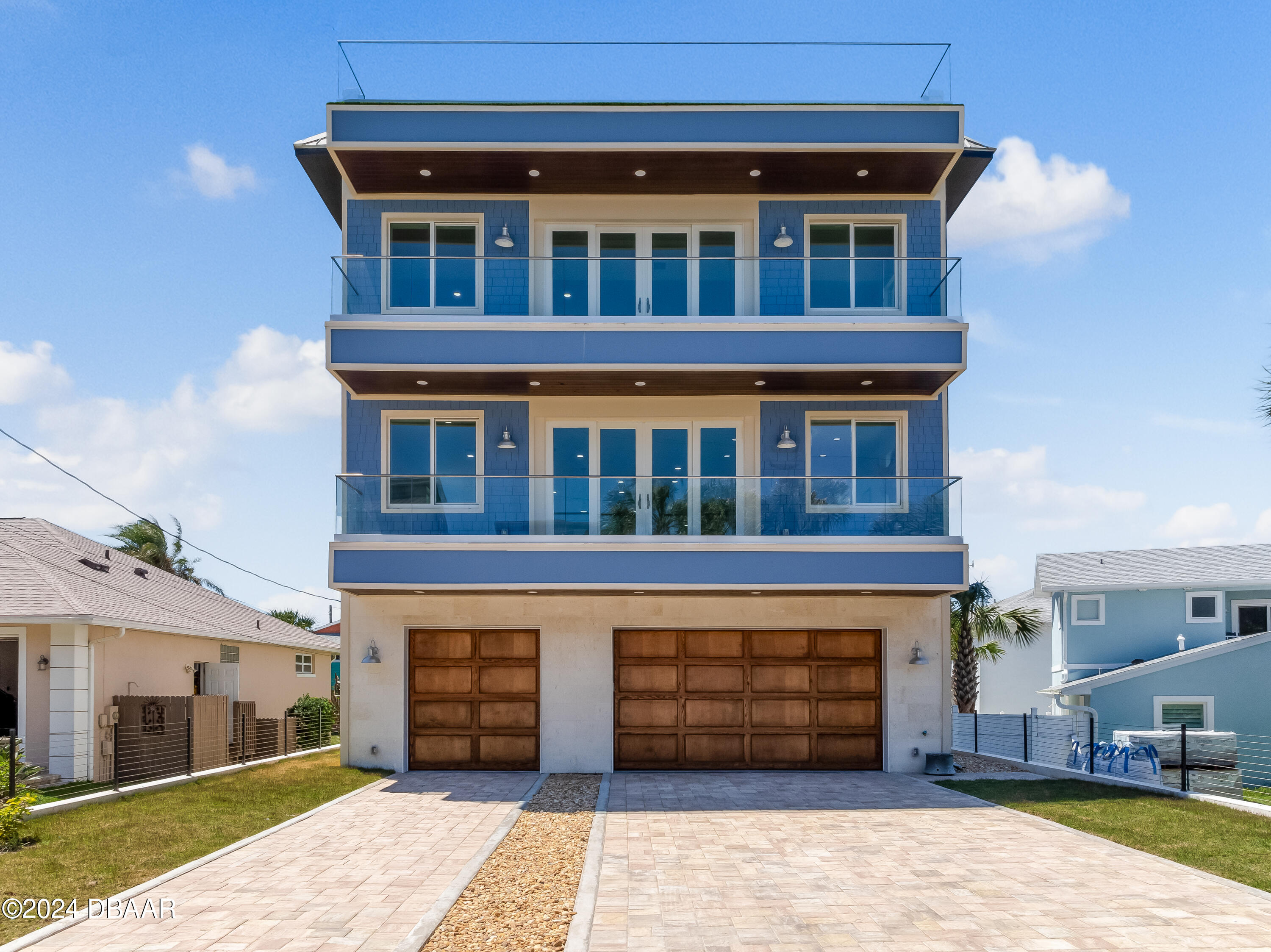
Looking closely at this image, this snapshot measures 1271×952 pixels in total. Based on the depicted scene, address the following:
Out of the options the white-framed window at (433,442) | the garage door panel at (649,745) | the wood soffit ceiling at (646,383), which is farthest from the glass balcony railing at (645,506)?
the garage door panel at (649,745)

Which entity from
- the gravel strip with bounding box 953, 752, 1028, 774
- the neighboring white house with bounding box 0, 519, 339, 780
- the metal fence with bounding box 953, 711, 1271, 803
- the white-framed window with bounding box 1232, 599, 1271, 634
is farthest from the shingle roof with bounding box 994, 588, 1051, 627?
the neighboring white house with bounding box 0, 519, 339, 780

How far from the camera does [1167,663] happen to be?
25156mm

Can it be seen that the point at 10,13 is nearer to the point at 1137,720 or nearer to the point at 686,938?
the point at 686,938

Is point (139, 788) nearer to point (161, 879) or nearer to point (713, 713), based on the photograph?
point (161, 879)

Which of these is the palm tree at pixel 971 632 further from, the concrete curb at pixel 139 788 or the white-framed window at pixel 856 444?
the concrete curb at pixel 139 788

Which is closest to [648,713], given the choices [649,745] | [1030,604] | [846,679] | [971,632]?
[649,745]

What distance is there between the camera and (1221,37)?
45.9 feet

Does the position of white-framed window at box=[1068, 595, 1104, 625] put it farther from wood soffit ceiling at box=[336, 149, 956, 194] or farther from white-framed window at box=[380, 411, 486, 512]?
white-framed window at box=[380, 411, 486, 512]

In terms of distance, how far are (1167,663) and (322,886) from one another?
2321 centimetres

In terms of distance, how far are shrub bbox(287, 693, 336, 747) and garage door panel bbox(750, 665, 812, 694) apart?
9259 millimetres

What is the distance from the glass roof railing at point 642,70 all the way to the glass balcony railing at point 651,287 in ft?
9.03

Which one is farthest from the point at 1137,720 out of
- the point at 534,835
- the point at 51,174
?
the point at 51,174

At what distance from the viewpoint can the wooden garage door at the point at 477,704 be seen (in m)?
16.3

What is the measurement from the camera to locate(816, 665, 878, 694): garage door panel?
16469 millimetres
